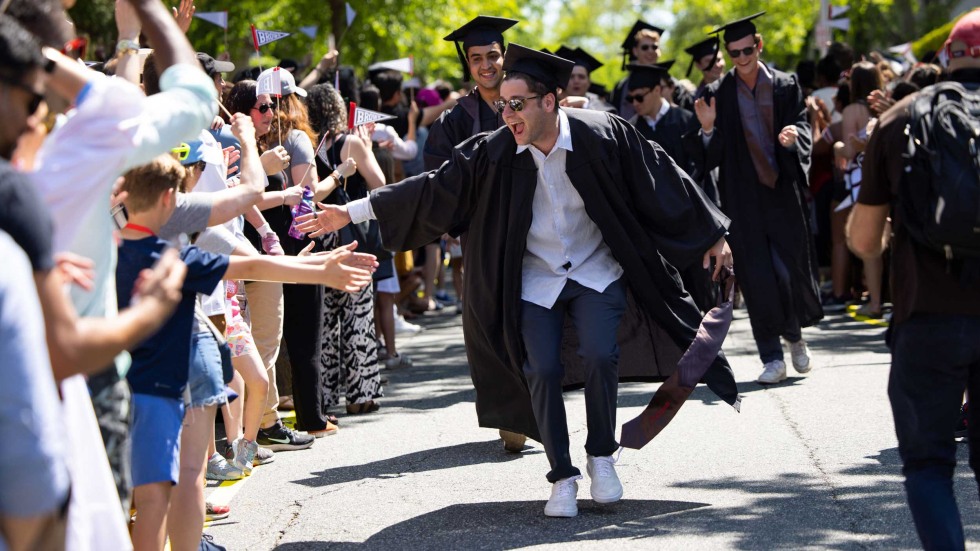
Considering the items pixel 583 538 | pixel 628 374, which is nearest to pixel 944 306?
pixel 583 538

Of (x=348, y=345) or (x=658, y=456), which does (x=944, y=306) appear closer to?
(x=658, y=456)

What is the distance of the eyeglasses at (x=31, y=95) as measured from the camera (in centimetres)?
291

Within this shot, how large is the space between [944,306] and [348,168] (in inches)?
180

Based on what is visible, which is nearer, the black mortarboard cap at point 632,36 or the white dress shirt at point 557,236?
the white dress shirt at point 557,236

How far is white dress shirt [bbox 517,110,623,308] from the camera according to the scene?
5.96 metres

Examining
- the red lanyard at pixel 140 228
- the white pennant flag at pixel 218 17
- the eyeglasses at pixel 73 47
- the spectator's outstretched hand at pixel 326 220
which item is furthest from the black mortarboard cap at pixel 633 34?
the red lanyard at pixel 140 228

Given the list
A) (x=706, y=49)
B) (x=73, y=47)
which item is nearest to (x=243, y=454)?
(x=73, y=47)

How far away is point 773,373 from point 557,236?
3431 mm

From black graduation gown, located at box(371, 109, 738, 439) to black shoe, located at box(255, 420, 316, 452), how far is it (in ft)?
5.25

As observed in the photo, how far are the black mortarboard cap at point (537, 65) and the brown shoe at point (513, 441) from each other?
6.25 feet

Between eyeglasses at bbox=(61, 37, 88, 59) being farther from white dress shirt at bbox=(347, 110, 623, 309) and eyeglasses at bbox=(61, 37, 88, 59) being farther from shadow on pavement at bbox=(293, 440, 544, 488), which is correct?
shadow on pavement at bbox=(293, 440, 544, 488)

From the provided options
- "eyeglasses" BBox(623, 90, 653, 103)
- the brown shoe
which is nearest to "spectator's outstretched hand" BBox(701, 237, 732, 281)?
the brown shoe

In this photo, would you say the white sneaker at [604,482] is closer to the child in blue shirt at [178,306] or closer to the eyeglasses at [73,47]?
the child in blue shirt at [178,306]

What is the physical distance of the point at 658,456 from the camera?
6.79m
